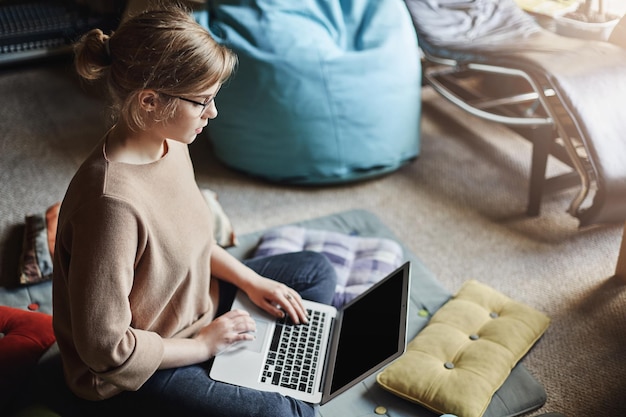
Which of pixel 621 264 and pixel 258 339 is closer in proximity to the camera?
pixel 258 339

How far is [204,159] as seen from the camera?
8.43ft

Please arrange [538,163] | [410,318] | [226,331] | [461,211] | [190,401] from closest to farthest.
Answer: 1. [190,401]
2. [226,331]
3. [410,318]
4. [538,163]
5. [461,211]

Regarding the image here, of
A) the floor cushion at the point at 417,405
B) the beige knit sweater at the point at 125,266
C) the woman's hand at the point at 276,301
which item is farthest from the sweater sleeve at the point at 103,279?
the floor cushion at the point at 417,405

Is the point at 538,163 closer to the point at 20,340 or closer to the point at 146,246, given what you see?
the point at 146,246

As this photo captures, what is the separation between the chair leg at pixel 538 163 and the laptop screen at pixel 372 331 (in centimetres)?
94

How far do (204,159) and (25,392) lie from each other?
1345 millimetres

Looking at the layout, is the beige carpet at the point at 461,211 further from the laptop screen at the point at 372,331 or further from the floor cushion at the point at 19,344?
the laptop screen at the point at 372,331

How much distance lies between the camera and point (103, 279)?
1.05m

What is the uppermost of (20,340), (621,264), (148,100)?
(148,100)

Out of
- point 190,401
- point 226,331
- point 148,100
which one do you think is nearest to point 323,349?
point 226,331

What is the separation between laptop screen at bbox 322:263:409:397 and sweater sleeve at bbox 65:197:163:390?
0.45 meters

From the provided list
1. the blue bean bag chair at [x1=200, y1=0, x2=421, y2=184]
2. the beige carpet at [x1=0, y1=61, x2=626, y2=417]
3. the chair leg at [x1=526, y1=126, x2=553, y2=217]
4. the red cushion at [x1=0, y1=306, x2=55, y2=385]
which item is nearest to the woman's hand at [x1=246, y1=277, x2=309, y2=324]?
the red cushion at [x1=0, y1=306, x2=55, y2=385]

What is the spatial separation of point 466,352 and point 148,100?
952mm

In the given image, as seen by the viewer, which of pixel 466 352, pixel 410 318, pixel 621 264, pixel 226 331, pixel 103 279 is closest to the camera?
pixel 103 279
